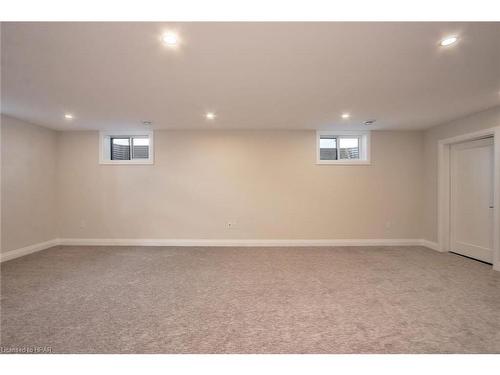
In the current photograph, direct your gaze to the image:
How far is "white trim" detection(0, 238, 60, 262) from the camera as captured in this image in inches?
158

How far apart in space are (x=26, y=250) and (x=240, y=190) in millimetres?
4390

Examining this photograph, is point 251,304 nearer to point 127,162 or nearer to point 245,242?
point 245,242

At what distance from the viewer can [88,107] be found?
364 centimetres

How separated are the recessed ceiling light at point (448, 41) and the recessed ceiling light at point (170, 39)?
2.30 m

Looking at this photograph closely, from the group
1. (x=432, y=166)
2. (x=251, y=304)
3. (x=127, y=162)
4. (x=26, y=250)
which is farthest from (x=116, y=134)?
(x=432, y=166)

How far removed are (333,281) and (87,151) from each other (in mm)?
5770

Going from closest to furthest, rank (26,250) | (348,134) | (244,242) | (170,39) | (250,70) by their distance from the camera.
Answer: (170,39), (250,70), (26,250), (244,242), (348,134)

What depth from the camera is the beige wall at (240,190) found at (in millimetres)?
5145

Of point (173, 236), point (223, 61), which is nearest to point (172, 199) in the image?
point (173, 236)

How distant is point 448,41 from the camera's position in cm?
195

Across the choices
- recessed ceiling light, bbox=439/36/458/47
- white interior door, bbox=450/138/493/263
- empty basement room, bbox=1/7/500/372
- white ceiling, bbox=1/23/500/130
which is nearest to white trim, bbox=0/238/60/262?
empty basement room, bbox=1/7/500/372

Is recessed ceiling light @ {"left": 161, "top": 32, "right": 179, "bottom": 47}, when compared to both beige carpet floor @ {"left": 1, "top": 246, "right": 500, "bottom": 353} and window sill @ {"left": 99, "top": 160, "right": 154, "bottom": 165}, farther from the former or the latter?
window sill @ {"left": 99, "top": 160, "right": 154, "bottom": 165}

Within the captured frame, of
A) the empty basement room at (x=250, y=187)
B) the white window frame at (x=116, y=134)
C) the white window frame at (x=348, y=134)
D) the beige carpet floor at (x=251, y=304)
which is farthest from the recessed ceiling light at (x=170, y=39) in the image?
the white window frame at (x=348, y=134)

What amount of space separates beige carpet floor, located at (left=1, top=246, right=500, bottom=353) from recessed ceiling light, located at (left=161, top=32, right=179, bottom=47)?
2574mm
